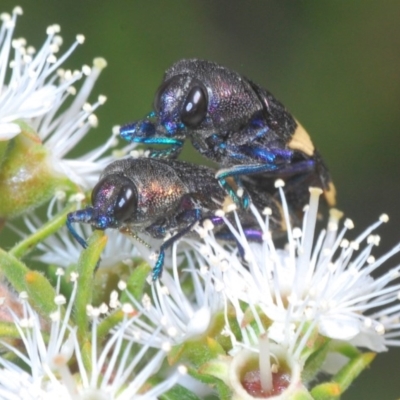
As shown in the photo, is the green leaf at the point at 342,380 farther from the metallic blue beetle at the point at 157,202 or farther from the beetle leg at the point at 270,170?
the beetle leg at the point at 270,170

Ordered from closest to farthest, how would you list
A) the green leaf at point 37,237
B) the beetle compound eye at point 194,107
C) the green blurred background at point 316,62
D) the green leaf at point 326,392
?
the green leaf at point 326,392 → the green leaf at point 37,237 → the beetle compound eye at point 194,107 → the green blurred background at point 316,62

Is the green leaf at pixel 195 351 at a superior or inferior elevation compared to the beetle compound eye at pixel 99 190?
inferior

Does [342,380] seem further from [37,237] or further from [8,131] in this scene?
[8,131]

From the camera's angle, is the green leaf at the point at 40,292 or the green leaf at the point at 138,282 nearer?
the green leaf at the point at 40,292

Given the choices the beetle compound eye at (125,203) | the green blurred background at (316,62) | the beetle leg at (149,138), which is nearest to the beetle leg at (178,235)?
the beetle compound eye at (125,203)

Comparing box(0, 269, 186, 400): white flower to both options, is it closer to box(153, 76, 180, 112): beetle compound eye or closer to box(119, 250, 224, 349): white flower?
box(119, 250, 224, 349): white flower

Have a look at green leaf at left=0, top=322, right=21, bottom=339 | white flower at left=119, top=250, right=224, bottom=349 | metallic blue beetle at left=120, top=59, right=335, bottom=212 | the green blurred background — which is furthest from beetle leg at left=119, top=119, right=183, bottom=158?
the green blurred background

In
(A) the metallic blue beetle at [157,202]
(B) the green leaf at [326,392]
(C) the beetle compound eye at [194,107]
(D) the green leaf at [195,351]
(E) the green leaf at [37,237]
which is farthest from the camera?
(C) the beetle compound eye at [194,107]
